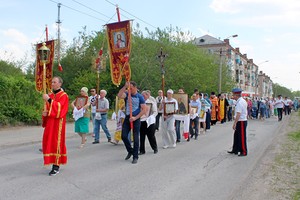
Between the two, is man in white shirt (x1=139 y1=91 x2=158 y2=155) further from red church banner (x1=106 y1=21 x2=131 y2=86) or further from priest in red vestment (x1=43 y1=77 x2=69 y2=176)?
priest in red vestment (x1=43 y1=77 x2=69 y2=176)

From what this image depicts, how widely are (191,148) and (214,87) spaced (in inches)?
1304

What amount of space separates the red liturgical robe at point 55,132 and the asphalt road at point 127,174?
40 cm

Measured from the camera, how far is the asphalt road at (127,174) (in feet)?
20.2

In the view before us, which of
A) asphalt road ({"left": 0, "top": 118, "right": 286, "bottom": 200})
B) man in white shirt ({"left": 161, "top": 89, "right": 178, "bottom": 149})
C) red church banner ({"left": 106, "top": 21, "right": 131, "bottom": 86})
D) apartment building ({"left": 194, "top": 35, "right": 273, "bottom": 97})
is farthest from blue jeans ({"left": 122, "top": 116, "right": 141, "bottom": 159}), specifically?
apartment building ({"left": 194, "top": 35, "right": 273, "bottom": 97})

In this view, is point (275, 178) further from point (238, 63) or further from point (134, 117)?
point (238, 63)

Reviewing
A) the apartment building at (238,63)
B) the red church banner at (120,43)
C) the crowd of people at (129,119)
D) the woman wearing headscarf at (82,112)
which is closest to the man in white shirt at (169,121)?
the crowd of people at (129,119)

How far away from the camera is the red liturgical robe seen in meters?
7.36

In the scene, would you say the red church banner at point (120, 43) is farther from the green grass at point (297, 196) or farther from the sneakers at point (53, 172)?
the green grass at point (297, 196)

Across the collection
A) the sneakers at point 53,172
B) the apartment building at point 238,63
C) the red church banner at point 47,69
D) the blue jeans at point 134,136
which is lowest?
the sneakers at point 53,172

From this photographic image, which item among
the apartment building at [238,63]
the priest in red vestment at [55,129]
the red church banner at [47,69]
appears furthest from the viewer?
the apartment building at [238,63]

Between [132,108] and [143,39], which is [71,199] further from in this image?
[143,39]

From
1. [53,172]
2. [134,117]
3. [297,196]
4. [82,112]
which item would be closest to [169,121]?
[82,112]

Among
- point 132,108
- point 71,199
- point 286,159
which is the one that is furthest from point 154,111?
point 71,199

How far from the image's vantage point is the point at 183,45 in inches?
1553
